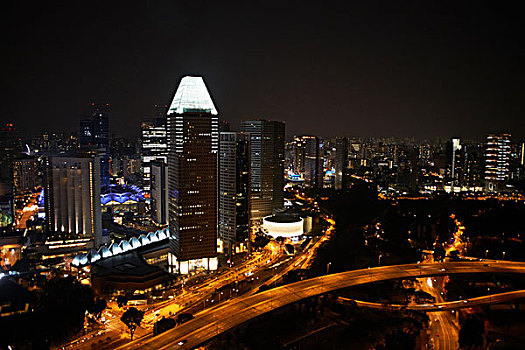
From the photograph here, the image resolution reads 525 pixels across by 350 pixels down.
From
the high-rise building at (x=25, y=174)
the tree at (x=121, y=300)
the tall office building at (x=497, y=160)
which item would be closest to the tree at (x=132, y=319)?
the tree at (x=121, y=300)

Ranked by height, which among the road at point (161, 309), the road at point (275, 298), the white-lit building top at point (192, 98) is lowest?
the road at point (161, 309)

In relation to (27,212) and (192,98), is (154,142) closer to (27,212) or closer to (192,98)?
(27,212)

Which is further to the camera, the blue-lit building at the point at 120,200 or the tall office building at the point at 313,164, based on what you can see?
the tall office building at the point at 313,164

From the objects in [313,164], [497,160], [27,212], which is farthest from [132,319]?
[497,160]

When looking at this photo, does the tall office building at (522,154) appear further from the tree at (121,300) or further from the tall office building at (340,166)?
the tree at (121,300)

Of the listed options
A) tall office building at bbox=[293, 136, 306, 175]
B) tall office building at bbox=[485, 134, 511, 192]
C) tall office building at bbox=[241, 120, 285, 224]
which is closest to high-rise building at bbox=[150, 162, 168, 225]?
tall office building at bbox=[241, 120, 285, 224]

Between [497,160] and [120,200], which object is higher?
[497,160]
